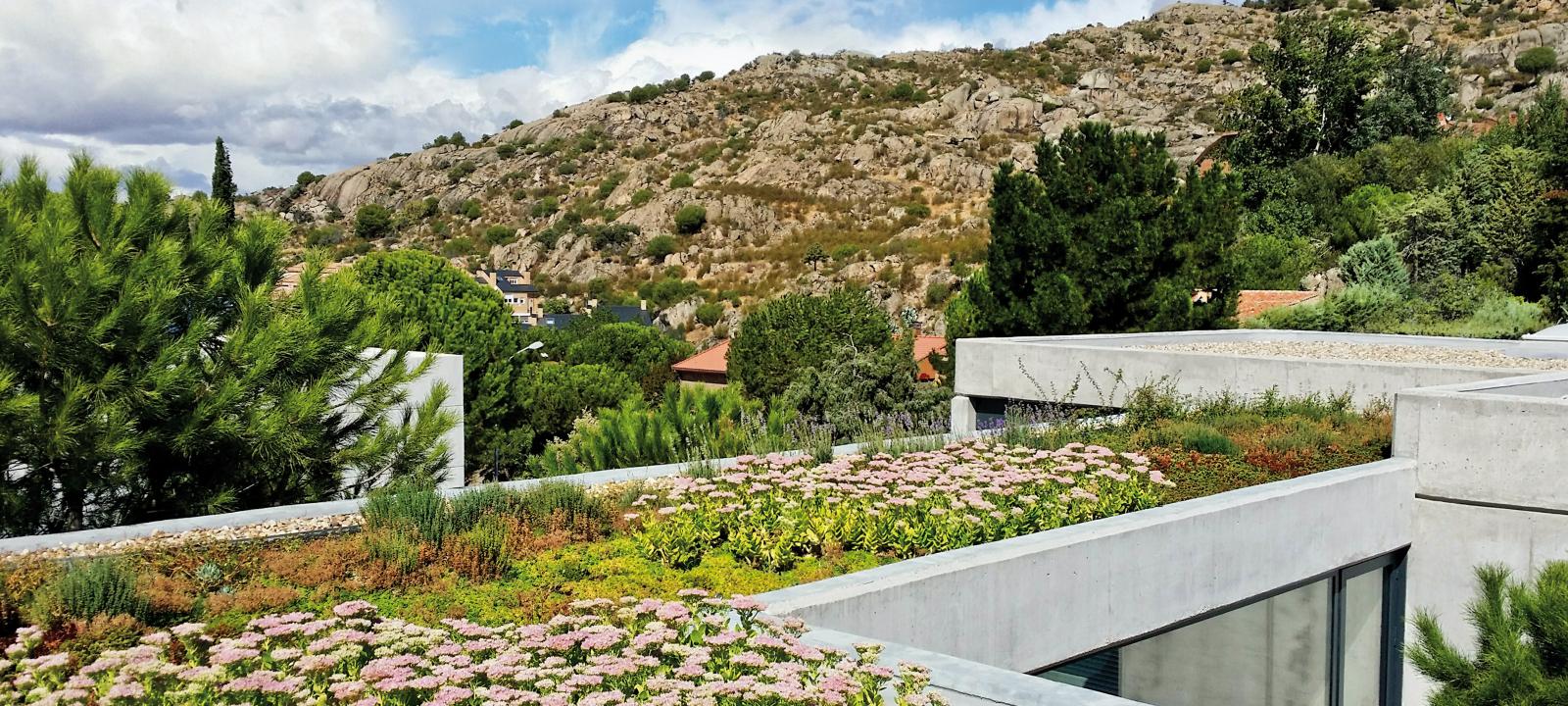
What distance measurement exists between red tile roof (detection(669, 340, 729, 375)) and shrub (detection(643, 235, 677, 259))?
25.2 metres

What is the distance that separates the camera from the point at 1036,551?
699 centimetres

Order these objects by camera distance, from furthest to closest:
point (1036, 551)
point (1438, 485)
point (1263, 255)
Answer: point (1263, 255), point (1438, 485), point (1036, 551)

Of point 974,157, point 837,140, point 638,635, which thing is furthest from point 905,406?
point 837,140

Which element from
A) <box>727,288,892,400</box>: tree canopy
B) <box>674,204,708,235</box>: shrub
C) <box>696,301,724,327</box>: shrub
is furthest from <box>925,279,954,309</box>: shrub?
<box>727,288,892,400</box>: tree canopy

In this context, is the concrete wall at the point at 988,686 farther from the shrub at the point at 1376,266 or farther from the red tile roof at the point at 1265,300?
the shrub at the point at 1376,266

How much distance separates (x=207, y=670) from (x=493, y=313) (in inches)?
804

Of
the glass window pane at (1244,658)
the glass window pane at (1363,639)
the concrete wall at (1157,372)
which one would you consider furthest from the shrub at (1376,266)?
the glass window pane at (1244,658)

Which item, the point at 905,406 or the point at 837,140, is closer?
the point at 905,406

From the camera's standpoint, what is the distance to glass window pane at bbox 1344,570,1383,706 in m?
10.1

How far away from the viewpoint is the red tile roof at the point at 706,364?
43219mm

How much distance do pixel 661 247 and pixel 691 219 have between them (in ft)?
9.62

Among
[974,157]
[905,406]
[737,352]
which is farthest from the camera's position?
[974,157]

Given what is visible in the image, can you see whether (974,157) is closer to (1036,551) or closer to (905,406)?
(905,406)

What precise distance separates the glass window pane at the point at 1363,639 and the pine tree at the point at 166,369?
9.14 m
